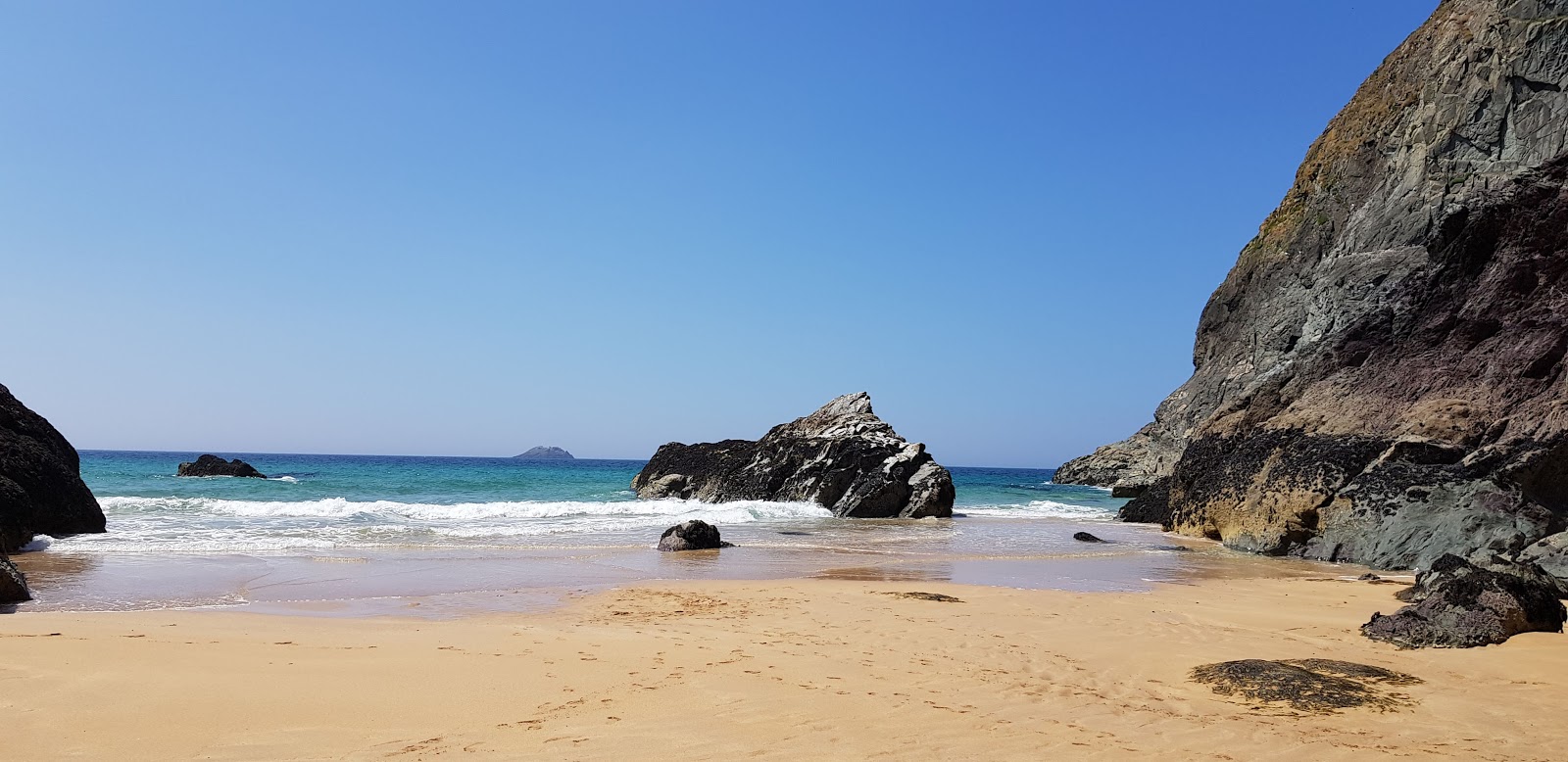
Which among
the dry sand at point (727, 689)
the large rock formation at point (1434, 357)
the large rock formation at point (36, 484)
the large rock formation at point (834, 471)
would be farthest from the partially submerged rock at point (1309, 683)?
the large rock formation at point (834, 471)

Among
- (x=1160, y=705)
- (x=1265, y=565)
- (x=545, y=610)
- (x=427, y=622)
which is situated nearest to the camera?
(x=1160, y=705)

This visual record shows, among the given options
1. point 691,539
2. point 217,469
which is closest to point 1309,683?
point 691,539

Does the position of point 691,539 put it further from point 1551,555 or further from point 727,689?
point 1551,555

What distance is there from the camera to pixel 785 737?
15.6 ft

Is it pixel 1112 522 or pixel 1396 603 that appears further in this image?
pixel 1112 522

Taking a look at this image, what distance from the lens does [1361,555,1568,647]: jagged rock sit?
7.33 m

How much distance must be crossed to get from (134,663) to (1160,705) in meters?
6.68

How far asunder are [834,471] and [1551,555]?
68.1 ft

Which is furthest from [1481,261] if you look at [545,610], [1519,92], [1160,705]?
[545,610]

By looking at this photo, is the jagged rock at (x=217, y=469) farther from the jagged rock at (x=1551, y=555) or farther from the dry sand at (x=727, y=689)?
the jagged rock at (x=1551, y=555)

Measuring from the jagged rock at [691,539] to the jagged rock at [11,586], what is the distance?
911 centimetres

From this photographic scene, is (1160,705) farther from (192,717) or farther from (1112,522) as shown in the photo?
(1112,522)

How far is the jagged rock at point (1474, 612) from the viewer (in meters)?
7.33

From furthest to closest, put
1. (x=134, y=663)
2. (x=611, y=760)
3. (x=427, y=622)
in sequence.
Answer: (x=427, y=622), (x=134, y=663), (x=611, y=760)
